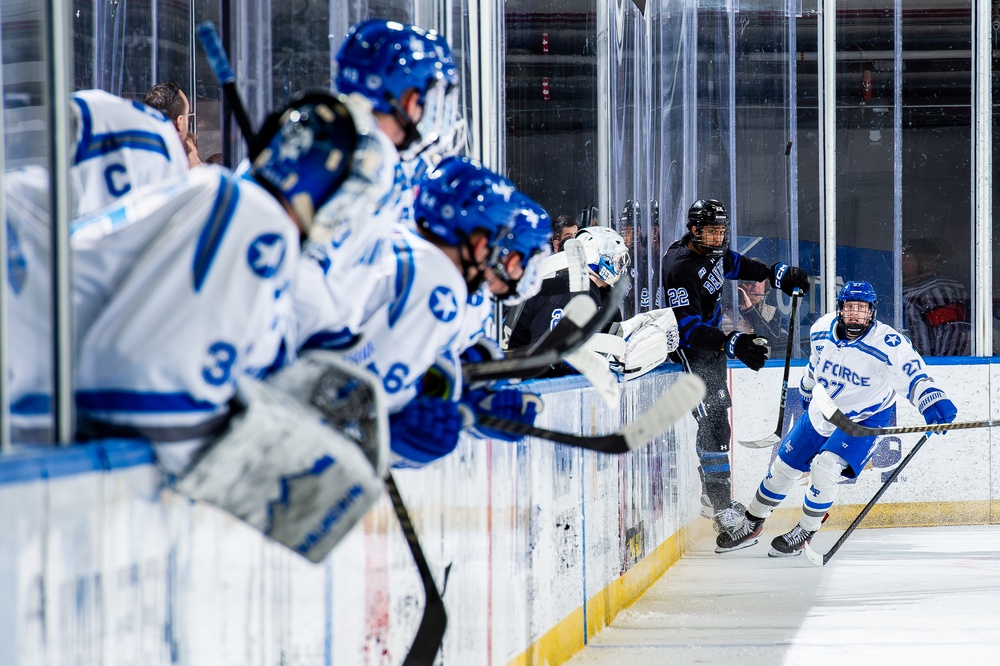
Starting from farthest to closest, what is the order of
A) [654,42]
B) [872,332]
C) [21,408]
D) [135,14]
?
1. [654,42]
2. [872,332]
3. [135,14]
4. [21,408]

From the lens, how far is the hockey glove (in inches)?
197

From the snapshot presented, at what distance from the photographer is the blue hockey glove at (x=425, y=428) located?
171 cm

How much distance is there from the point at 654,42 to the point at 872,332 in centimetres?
206

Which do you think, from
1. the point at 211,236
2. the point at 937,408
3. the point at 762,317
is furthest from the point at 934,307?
the point at 211,236

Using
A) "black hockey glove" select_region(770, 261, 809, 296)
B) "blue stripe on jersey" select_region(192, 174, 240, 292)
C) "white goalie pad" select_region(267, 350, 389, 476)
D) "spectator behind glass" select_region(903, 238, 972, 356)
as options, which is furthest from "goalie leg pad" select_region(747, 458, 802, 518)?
"blue stripe on jersey" select_region(192, 174, 240, 292)

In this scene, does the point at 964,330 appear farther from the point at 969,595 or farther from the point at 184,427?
the point at 184,427

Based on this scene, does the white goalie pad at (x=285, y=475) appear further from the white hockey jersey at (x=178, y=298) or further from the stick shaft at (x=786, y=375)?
the stick shaft at (x=786, y=375)

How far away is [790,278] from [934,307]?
1822 millimetres

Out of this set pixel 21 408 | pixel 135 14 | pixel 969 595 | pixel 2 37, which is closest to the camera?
pixel 21 408

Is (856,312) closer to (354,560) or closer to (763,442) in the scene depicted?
(763,442)

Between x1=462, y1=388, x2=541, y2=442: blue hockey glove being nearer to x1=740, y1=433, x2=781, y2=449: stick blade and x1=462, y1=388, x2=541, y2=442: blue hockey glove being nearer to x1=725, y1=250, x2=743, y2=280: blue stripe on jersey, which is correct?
x1=725, y1=250, x2=743, y2=280: blue stripe on jersey

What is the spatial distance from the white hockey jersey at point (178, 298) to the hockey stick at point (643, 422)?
0.71m

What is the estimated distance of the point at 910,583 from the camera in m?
4.56

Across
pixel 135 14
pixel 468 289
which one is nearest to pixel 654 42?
pixel 135 14
